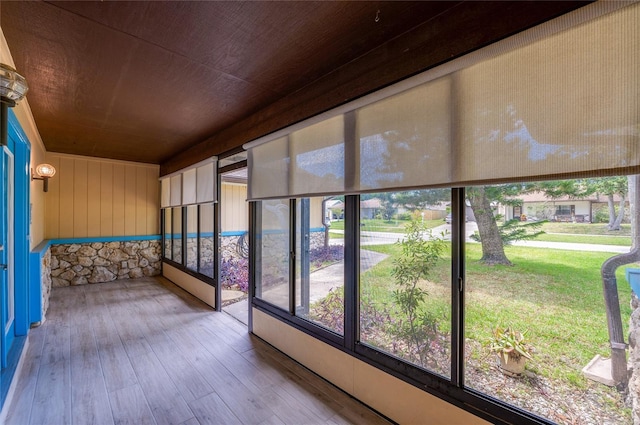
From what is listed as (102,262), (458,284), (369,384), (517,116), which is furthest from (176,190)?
(517,116)

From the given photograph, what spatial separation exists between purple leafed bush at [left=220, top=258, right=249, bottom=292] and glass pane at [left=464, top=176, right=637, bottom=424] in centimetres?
453

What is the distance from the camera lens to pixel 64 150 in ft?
16.8

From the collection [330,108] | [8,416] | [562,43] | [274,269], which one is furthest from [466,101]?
[8,416]

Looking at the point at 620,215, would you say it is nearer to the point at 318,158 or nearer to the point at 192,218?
the point at 318,158

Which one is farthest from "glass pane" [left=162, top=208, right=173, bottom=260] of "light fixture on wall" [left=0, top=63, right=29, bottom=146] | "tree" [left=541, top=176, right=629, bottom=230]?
"tree" [left=541, top=176, right=629, bottom=230]

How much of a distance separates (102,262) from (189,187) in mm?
2715

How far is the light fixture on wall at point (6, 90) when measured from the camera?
1.42 meters

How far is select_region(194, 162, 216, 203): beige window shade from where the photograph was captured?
164 inches

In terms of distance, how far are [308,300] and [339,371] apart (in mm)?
710

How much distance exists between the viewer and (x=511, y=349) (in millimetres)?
1540

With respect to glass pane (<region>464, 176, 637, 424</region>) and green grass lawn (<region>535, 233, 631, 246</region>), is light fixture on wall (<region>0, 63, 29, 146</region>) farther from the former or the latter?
green grass lawn (<region>535, 233, 631, 246</region>)

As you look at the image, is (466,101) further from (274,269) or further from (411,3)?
(274,269)

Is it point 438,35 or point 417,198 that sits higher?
point 438,35

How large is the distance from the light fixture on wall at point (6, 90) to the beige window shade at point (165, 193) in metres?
4.48
